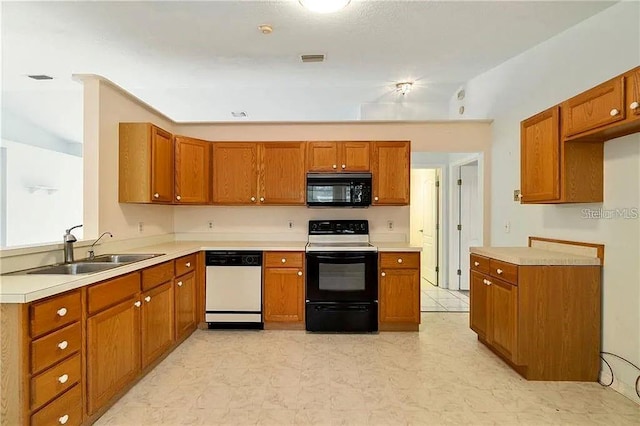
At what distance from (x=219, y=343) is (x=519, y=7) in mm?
3983

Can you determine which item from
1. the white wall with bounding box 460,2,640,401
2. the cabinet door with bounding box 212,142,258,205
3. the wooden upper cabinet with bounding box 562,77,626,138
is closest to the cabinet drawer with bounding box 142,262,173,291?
the cabinet door with bounding box 212,142,258,205

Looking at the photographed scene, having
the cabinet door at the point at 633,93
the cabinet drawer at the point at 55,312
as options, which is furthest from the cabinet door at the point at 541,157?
the cabinet drawer at the point at 55,312

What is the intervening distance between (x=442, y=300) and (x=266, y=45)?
158 inches

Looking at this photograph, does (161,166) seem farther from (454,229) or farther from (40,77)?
(454,229)

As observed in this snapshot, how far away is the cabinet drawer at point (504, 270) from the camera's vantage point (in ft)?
8.03

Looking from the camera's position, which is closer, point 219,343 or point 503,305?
point 503,305

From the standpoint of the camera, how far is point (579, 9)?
2500 mm

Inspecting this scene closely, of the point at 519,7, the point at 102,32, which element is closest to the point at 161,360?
the point at 102,32

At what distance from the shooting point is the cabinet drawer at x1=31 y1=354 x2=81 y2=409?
1489 mm

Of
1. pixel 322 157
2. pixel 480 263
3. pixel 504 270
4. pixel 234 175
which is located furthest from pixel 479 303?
pixel 234 175

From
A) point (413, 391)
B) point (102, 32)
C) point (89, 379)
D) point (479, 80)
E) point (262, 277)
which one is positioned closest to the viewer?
point (89, 379)

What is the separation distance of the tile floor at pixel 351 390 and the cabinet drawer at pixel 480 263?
2.46ft

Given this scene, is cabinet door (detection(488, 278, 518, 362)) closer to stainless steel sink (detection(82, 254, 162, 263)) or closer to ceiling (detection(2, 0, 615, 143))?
ceiling (detection(2, 0, 615, 143))

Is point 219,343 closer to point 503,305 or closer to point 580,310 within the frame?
point 503,305
